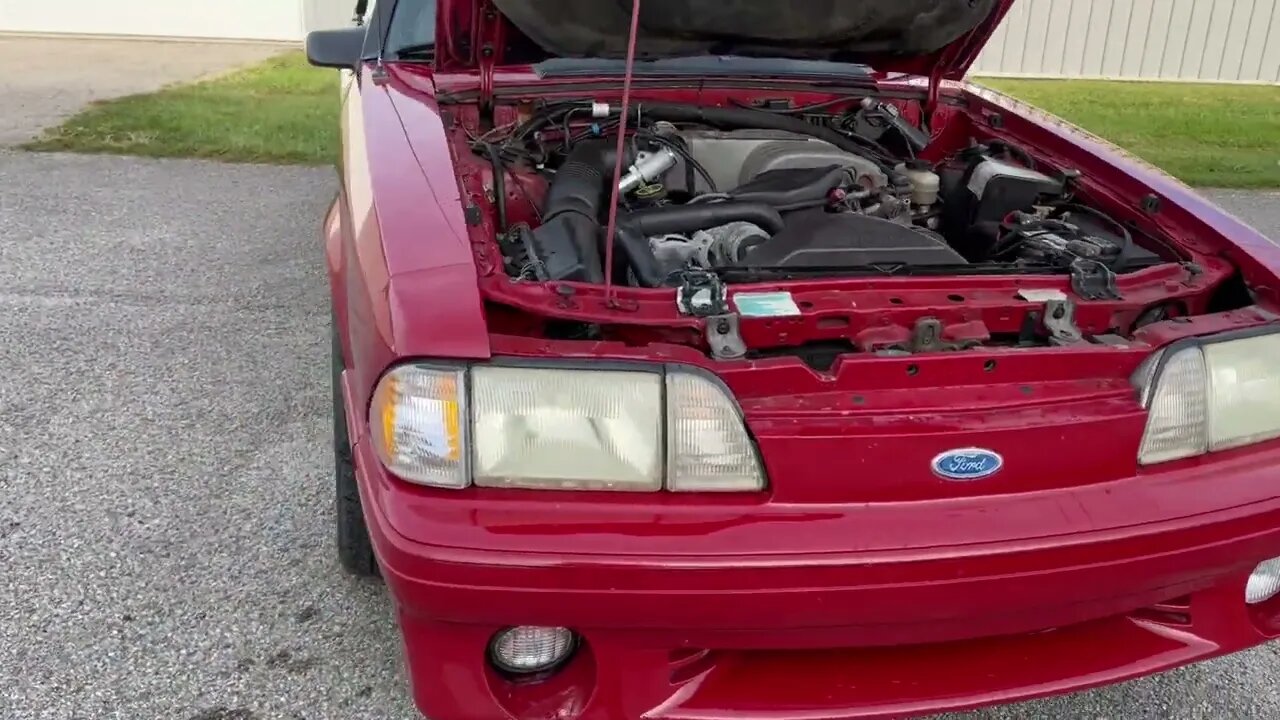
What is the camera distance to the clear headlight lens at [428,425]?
4.79 feet

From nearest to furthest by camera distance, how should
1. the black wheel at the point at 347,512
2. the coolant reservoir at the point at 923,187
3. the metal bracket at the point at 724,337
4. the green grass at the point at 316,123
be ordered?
the metal bracket at the point at 724,337 < the black wheel at the point at 347,512 < the coolant reservoir at the point at 923,187 < the green grass at the point at 316,123

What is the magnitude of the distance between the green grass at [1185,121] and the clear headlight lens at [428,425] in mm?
6303

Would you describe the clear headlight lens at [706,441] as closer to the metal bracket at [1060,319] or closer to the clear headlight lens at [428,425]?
the clear headlight lens at [428,425]

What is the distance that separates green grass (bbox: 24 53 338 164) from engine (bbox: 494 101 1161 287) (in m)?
3.63

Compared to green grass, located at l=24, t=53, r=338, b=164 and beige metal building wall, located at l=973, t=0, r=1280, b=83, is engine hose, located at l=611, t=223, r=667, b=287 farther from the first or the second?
beige metal building wall, located at l=973, t=0, r=1280, b=83

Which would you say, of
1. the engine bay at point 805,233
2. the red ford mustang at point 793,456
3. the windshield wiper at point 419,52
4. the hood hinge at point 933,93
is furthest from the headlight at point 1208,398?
the windshield wiper at point 419,52

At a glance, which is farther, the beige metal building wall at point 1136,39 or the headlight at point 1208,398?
the beige metal building wall at point 1136,39

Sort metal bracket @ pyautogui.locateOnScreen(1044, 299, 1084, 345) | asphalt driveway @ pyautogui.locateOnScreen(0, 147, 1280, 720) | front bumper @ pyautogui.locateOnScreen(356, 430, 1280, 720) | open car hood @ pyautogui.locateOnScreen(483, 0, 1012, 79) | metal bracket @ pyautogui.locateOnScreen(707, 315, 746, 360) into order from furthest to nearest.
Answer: open car hood @ pyautogui.locateOnScreen(483, 0, 1012, 79) → asphalt driveway @ pyautogui.locateOnScreen(0, 147, 1280, 720) → metal bracket @ pyautogui.locateOnScreen(1044, 299, 1084, 345) → metal bracket @ pyautogui.locateOnScreen(707, 315, 746, 360) → front bumper @ pyautogui.locateOnScreen(356, 430, 1280, 720)

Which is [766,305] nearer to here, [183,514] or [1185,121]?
[183,514]

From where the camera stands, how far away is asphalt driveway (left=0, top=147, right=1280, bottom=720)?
79.6 inches

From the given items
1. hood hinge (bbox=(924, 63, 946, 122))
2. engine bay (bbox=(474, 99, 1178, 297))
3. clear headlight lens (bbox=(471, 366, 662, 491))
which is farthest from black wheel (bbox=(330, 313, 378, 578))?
hood hinge (bbox=(924, 63, 946, 122))

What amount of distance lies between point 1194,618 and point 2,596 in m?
2.40

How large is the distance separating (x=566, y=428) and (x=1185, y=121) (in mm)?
8563

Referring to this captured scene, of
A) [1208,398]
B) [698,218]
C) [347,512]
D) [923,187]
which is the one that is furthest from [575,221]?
[1208,398]
